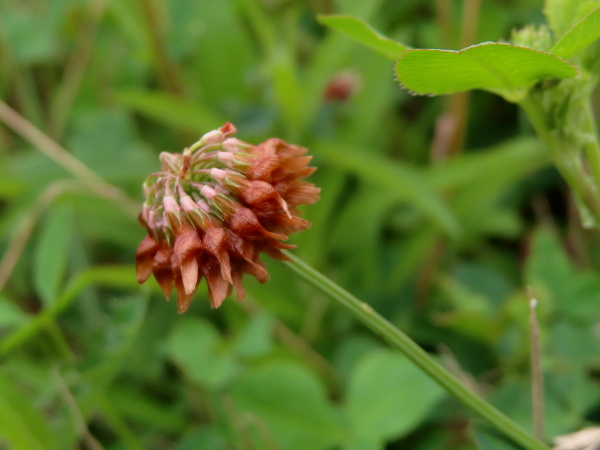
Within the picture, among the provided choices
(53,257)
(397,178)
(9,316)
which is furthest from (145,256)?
(397,178)

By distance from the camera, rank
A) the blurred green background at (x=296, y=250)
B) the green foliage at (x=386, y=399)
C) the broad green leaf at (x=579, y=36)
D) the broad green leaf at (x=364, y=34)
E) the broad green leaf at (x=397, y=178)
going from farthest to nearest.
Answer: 1. the broad green leaf at (x=397, y=178)
2. the blurred green background at (x=296, y=250)
3. the green foliage at (x=386, y=399)
4. the broad green leaf at (x=364, y=34)
5. the broad green leaf at (x=579, y=36)

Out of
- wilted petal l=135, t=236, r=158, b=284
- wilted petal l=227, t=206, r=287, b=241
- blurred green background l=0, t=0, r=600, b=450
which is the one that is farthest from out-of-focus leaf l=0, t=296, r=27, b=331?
wilted petal l=227, t=206, r=287, b=241

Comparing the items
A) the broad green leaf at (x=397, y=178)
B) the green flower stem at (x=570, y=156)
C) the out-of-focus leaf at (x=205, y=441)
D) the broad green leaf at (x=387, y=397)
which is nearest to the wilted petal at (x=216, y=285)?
the green flower stem at (x=570, y=156)

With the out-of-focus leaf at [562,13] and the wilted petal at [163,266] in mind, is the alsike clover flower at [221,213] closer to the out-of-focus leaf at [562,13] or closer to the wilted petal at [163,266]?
the wilted petal at [163,266]

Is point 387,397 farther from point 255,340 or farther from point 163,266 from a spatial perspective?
point 163,266

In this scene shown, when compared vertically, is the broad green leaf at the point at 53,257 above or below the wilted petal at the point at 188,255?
above

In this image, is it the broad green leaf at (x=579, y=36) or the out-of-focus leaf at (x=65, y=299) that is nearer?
the broad green leaf at (x=579, y=36)

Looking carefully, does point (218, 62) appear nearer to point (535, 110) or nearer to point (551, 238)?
point (551, 238)
